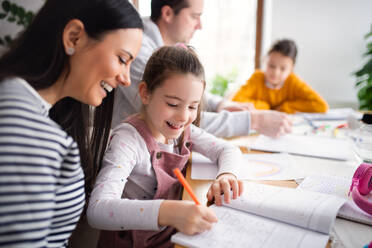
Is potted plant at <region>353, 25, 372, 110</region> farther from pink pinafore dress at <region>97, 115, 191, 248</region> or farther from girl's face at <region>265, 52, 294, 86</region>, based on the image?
pink pinafore dress at <region>97, 115, 191, 248</region>

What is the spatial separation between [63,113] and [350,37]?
294cm

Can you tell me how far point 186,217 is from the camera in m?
0.60

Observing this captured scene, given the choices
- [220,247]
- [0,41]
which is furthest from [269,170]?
[0,41]

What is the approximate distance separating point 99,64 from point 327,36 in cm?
289

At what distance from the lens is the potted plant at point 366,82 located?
2.63m

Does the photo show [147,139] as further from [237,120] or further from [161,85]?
[237,120]

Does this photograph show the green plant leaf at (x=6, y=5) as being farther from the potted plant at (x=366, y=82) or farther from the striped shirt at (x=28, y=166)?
the potted plant at (x=366, y=82)

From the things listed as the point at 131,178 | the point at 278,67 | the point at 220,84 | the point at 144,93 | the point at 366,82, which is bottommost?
the point at 220,84

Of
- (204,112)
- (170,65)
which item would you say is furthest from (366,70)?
(170,65)

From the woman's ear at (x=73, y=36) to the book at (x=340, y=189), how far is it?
0.66 m

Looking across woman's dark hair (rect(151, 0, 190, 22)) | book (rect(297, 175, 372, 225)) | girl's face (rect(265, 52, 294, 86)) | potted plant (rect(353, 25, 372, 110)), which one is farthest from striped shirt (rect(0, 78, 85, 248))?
potted plant (rect(353, 25, 372, 110))

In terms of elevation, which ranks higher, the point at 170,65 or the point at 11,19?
the point at 11,19

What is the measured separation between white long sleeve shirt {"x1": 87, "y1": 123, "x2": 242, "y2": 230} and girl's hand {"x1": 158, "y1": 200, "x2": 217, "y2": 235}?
19mm

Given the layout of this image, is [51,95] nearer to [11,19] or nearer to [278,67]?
[11,19]
